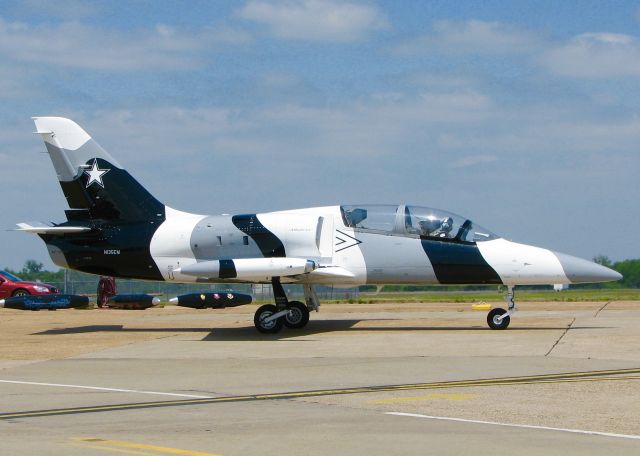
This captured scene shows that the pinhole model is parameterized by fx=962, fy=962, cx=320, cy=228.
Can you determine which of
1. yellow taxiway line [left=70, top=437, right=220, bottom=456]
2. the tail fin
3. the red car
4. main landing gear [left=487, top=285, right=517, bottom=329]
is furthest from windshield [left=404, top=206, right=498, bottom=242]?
the red car

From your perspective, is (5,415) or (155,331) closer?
(5,415)

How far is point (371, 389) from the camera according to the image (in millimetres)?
12141

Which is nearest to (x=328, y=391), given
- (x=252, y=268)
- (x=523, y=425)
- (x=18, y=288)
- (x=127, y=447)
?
(x=523, y=425)

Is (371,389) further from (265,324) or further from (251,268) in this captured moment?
(265,324)

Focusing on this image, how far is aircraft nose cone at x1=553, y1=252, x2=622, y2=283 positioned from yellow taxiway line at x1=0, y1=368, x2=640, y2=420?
7027 millimetres

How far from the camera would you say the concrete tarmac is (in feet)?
28.2

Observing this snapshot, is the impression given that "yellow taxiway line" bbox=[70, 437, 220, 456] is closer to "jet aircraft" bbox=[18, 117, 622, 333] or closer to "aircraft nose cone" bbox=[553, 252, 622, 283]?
"jet aircraft" bbox=[18, 117, 622, 333]

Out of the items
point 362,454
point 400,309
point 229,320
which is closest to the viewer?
point 362,454

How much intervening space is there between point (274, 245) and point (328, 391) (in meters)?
10.5

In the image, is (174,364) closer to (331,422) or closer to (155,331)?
(331,422)

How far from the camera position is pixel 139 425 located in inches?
375

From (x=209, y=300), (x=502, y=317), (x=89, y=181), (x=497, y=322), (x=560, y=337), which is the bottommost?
(x=560, y=337)

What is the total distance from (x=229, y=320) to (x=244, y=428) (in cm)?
1895

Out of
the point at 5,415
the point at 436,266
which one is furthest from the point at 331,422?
the point at 436,266
